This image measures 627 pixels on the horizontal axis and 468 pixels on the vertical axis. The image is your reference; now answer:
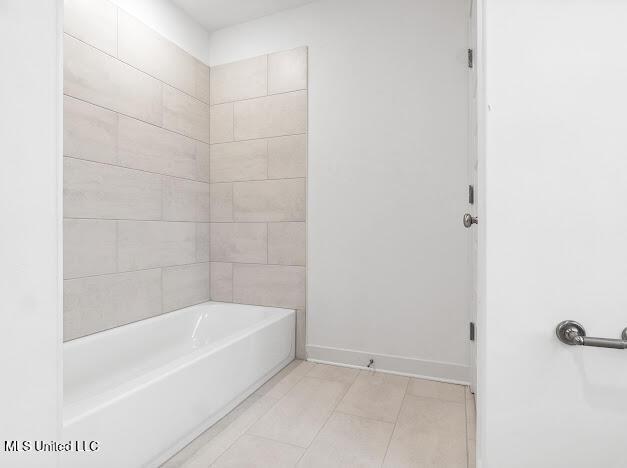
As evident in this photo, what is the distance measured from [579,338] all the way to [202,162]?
8.87ft

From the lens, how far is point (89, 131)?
196cm

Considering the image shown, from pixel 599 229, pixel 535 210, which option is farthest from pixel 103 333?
pixel 599 229

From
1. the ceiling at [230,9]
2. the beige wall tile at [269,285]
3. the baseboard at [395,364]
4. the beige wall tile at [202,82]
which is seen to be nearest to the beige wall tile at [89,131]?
the beige wall tile at [202,82]

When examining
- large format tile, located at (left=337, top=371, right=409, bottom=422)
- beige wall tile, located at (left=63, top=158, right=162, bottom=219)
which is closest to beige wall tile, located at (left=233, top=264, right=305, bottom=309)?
large format tile, located at (left=337, top=371, right=409, bottom=422)

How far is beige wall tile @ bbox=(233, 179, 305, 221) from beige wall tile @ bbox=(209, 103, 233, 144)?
1.39 feet

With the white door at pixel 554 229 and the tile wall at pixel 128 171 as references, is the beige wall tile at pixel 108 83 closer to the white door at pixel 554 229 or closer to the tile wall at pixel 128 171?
the tile wall at pixel 128 171

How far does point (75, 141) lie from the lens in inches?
74.1

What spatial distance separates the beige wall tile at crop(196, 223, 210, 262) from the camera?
2.82 m

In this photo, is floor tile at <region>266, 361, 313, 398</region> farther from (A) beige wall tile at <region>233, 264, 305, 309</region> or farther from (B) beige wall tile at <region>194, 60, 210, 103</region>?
(B) beige wall tile at <region>194, 60, 210, 103</region>

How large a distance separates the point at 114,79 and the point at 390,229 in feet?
6.64

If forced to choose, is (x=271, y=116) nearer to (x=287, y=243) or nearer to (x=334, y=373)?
(x=287, y=243)

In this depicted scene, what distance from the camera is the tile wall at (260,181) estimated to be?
8.62 feet

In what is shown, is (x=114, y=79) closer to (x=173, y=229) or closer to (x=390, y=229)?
(x=173, y=229)

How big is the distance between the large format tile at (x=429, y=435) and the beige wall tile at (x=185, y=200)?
2043 millimetres
